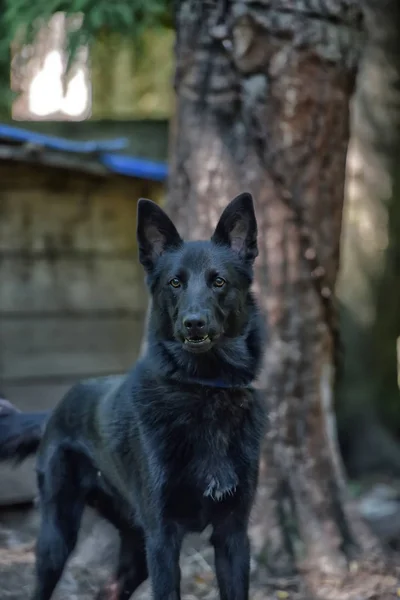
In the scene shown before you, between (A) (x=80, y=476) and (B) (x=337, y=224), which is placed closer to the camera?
(A) (x=80, y=476)

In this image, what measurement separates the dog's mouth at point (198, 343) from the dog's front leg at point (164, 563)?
724 mm

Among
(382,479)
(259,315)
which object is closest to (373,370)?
(382,479)

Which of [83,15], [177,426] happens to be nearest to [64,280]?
[83,15]

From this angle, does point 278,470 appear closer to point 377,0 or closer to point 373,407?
point 373,407

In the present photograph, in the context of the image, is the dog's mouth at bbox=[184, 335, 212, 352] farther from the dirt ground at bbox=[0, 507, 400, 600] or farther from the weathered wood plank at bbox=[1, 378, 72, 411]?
the weathered wood plank at bbox=[1, 378, 72, 411]

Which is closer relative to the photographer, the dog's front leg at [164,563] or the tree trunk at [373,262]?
the dog's front leg at [164,563]

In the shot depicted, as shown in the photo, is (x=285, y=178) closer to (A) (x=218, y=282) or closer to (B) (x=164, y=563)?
(A) (x=218, y=282)

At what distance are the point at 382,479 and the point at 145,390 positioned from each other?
4163 millimetres

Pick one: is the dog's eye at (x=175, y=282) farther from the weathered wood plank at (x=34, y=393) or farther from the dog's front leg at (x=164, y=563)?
the weathered wood plank at (x=34, y=393)

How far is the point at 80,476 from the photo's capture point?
12.6 feet

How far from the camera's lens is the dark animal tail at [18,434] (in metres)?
3.96

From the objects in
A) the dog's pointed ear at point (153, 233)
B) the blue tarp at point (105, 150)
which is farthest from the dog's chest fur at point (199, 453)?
the blue tarp at point (105, 150)

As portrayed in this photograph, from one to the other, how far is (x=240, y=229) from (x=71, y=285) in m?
3.46

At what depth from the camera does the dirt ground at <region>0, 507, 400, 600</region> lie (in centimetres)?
441
